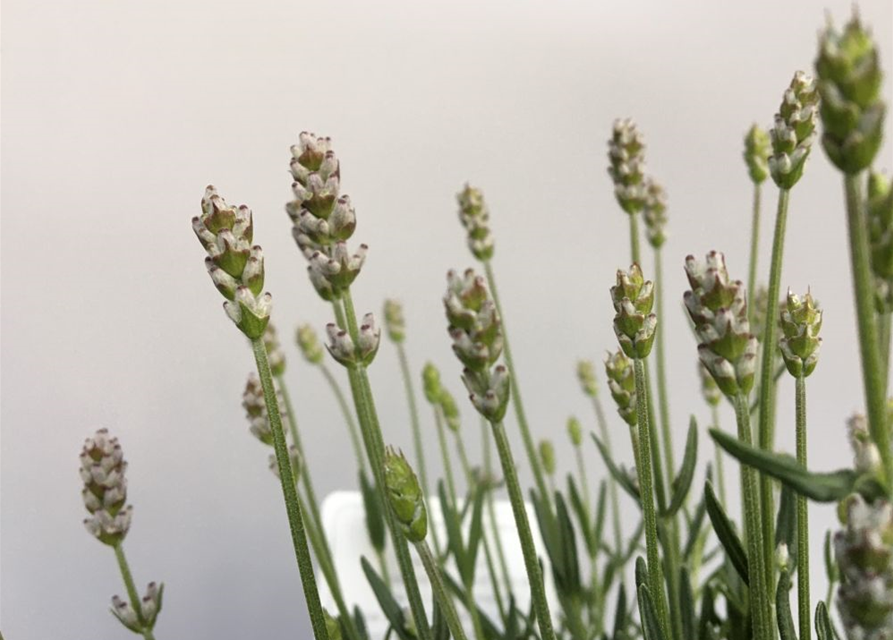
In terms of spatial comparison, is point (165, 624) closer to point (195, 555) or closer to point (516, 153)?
point (195, 555)

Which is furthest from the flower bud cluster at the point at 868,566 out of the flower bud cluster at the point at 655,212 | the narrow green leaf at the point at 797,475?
the flower bud cluster at the point at 655,212

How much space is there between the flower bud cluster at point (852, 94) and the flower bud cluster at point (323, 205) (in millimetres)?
199

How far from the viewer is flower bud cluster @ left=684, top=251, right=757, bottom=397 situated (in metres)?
0.26

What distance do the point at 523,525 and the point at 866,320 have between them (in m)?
0.17

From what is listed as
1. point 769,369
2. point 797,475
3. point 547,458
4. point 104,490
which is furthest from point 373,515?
point 797,475

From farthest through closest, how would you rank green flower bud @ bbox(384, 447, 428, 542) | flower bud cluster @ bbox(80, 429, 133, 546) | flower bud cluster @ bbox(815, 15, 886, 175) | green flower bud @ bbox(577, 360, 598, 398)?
1. green flower bud @ bbox(577, 360, 598, 398)
2. flower bud cluster @ bbox(80, 429, 133, 546)
3. green flower bud @ bbox(384, 447, 428, 542)
4. flower bud cluster @ bbox(815, 15, 886, 175)

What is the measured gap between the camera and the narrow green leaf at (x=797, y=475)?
0.20 meters

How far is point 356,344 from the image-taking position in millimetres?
358

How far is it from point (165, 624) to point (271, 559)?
0.13 metres

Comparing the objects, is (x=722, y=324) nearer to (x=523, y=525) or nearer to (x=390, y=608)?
(x=523, y=525)

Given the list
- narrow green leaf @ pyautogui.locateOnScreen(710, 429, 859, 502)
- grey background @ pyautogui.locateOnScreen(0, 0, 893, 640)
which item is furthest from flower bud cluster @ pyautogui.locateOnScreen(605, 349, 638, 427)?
grey background @ pyautogui.locateOnScreen(0, 0, 893, 640)

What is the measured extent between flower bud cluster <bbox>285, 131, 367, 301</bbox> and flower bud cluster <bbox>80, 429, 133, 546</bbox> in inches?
6.6

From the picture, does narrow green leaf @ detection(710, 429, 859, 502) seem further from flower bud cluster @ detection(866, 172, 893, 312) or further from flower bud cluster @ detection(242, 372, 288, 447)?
flower bud cluster @ detection(242, 372, 288, 447)

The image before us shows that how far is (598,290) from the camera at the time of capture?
3.48ft
